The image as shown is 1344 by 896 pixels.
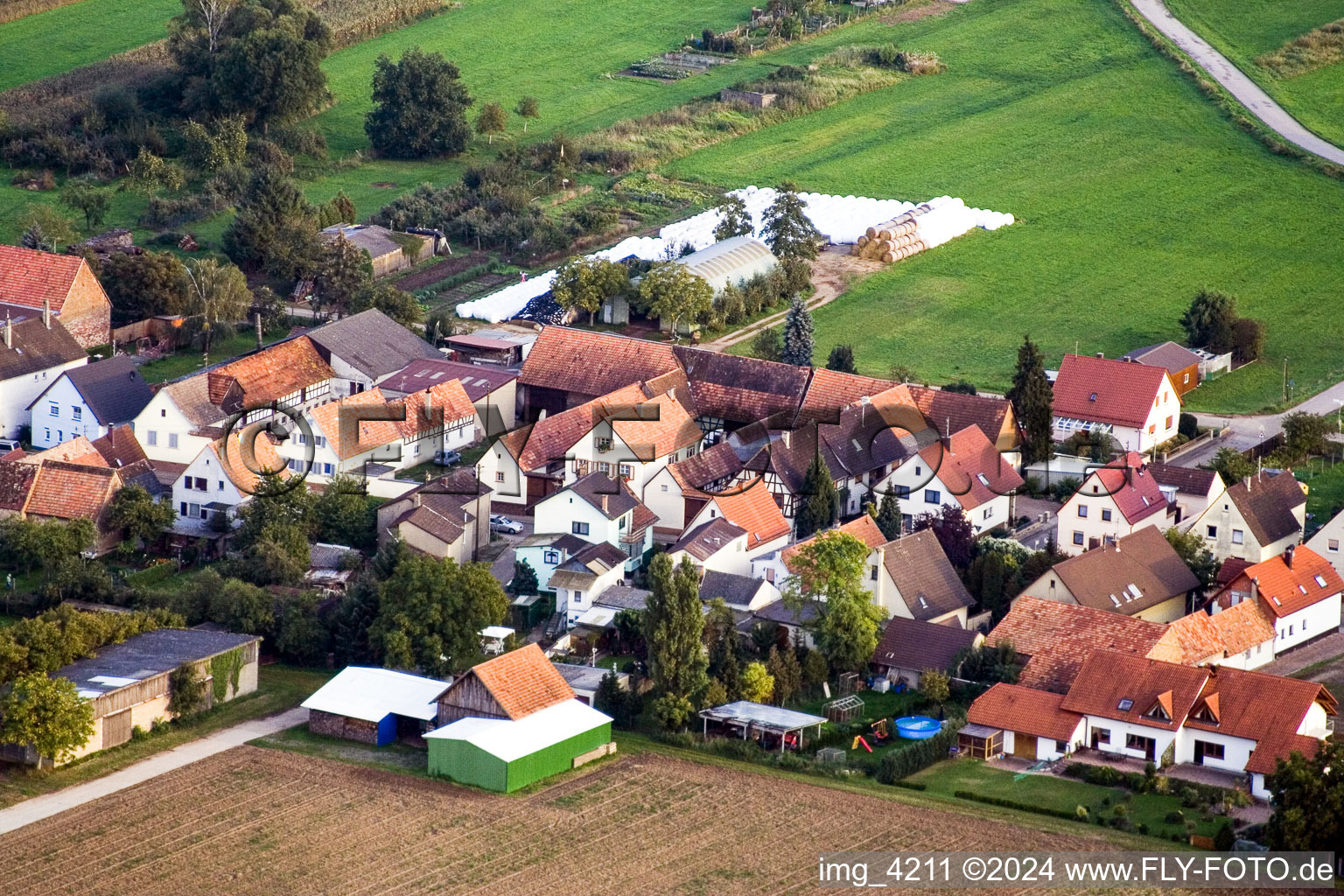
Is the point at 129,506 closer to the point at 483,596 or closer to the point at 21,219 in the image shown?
the point at 483,596

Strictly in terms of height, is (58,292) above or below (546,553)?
above

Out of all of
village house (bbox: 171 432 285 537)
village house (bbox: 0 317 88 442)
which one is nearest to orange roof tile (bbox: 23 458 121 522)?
village house (bbox: 171 432 285 537)

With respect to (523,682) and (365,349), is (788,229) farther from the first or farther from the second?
(523,682)

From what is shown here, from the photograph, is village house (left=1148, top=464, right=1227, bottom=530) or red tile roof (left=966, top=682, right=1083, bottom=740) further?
village house (left=1148, top=464, right=1227, bottom=530)

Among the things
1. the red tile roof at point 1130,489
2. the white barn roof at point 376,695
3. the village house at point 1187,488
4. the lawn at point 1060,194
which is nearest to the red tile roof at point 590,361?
the lawn at point 1060,194

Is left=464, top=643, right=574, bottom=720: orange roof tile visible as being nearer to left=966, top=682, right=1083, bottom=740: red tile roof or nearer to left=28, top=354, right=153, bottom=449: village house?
left=966, top=682, right=1083, bottom=740: red tile roof

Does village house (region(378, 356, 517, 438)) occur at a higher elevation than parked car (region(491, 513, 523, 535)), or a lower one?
higher

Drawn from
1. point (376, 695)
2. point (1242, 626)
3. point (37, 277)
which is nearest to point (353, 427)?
point (376, 695)

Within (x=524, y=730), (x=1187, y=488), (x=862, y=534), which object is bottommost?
(x=1187, y=488)
